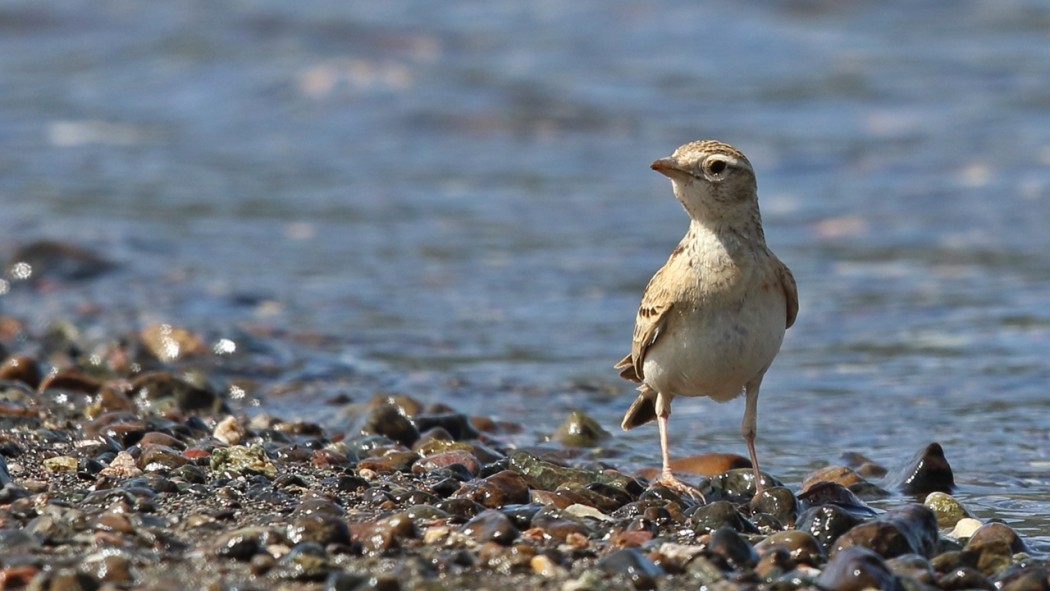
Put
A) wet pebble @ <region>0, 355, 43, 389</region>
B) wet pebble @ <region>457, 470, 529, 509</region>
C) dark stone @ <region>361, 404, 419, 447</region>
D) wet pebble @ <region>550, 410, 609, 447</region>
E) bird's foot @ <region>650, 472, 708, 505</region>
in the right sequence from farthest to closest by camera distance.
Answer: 1. wet pebble @ <region>0, 355, 43, 389</region>
2. wet pebble @ <region>550, 410, 609, 447</region>
3. dark stone @ <region>361, 404, 419, 447</region>
4. bird's foot @ <region>650, 472, 708, 505</region>
5. wet pebble @ <region>457, 470, 529, 509</region>

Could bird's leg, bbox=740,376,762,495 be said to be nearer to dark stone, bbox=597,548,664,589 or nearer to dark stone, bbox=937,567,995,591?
dark stone, bbox=937,567,995,591

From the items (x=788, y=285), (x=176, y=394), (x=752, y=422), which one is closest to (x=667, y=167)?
(x=788, y=285)

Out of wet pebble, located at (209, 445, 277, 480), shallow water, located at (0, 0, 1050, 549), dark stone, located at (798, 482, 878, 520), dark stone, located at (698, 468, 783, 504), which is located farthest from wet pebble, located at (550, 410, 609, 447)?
wet pebble, located at (209, 445, 277, 480)

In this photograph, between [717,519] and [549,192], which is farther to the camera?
[549,192]

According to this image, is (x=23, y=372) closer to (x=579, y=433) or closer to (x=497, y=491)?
(x=579, y=433)

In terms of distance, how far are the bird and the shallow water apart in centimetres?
157

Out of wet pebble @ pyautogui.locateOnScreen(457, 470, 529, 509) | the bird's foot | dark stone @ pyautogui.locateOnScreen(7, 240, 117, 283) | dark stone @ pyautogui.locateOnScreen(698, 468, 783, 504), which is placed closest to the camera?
wet pebble @ pyautogui.locateOnScreen(457, 470, 529, 509)

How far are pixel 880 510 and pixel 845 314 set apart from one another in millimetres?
5749

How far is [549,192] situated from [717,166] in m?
10.6

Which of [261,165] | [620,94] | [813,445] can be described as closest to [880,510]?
[813,445]

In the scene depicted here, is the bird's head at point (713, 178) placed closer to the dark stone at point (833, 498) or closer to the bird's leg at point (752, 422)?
the bird's leg at point (752, 422)

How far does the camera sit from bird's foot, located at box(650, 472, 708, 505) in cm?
747

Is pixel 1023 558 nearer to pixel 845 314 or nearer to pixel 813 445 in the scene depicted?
pixel 813 445

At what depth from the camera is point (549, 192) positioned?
1794cm
